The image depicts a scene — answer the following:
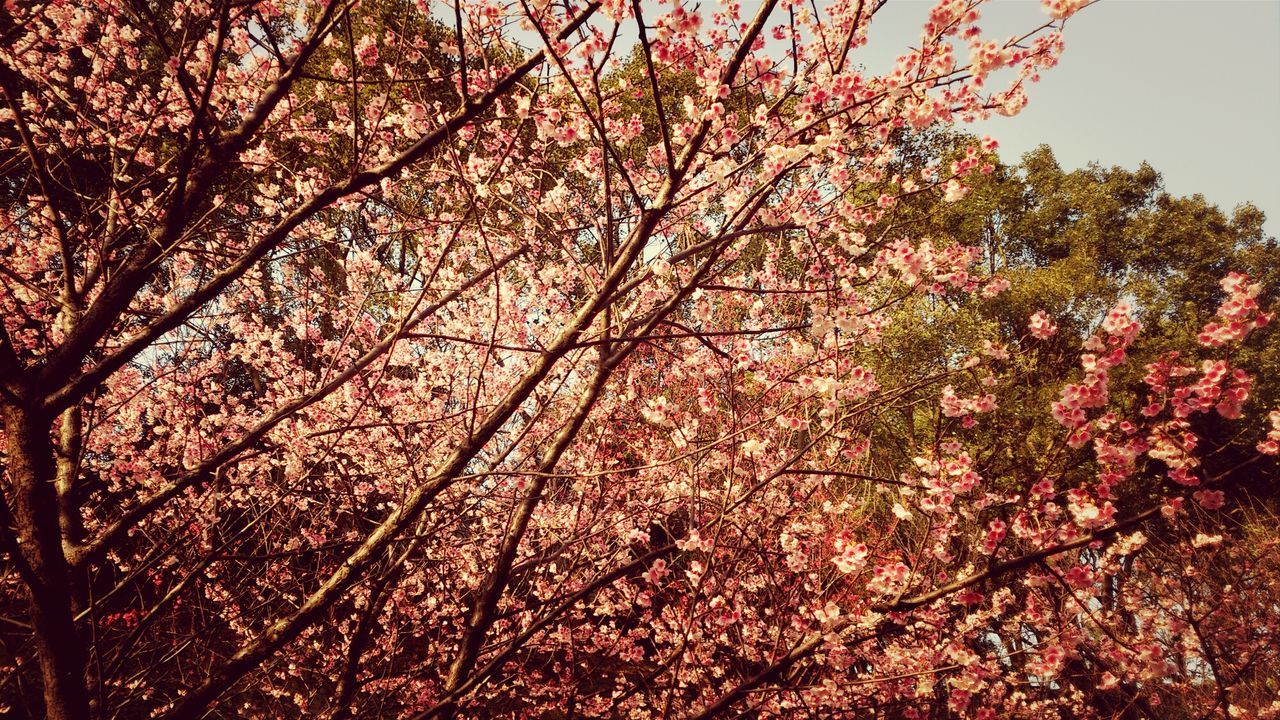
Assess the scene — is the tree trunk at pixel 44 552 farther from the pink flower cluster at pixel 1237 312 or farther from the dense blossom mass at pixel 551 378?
the pink flower cluster at pixel 1237 312

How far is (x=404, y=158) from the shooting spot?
8.08 ft

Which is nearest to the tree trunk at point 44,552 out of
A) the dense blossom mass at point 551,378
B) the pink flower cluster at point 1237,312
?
the dense blossom mass at point 551,378

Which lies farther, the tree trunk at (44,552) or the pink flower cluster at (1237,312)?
the pink flower cluster at (1237,312)

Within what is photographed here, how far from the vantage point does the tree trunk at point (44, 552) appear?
2.30 m

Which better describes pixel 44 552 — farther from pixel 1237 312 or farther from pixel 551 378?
pixel 1237 312

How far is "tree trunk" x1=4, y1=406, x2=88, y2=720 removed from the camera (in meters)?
2.30

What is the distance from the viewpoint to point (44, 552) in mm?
2338

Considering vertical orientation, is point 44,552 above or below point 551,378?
below

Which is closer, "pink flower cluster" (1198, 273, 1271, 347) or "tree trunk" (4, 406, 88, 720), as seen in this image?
"tree trunk" (4, 406, 88, 720)

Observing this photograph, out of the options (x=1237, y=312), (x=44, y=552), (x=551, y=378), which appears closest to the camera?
(x=44, y=552)

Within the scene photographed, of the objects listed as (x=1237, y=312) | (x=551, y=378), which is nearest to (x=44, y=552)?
(x=551, y=378)

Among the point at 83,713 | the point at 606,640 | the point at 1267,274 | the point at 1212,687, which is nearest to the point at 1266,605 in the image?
the point at 1212,687

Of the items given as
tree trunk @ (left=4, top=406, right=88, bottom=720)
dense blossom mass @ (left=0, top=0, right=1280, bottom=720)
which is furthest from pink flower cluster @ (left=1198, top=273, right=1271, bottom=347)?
tree trunk @ (left=4, top=406, right=88, bottom=720)

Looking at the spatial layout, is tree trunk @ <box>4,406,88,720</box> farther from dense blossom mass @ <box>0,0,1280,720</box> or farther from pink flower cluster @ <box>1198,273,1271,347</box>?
pink flower cluster @ <box>1198,273,1271,347</box>
